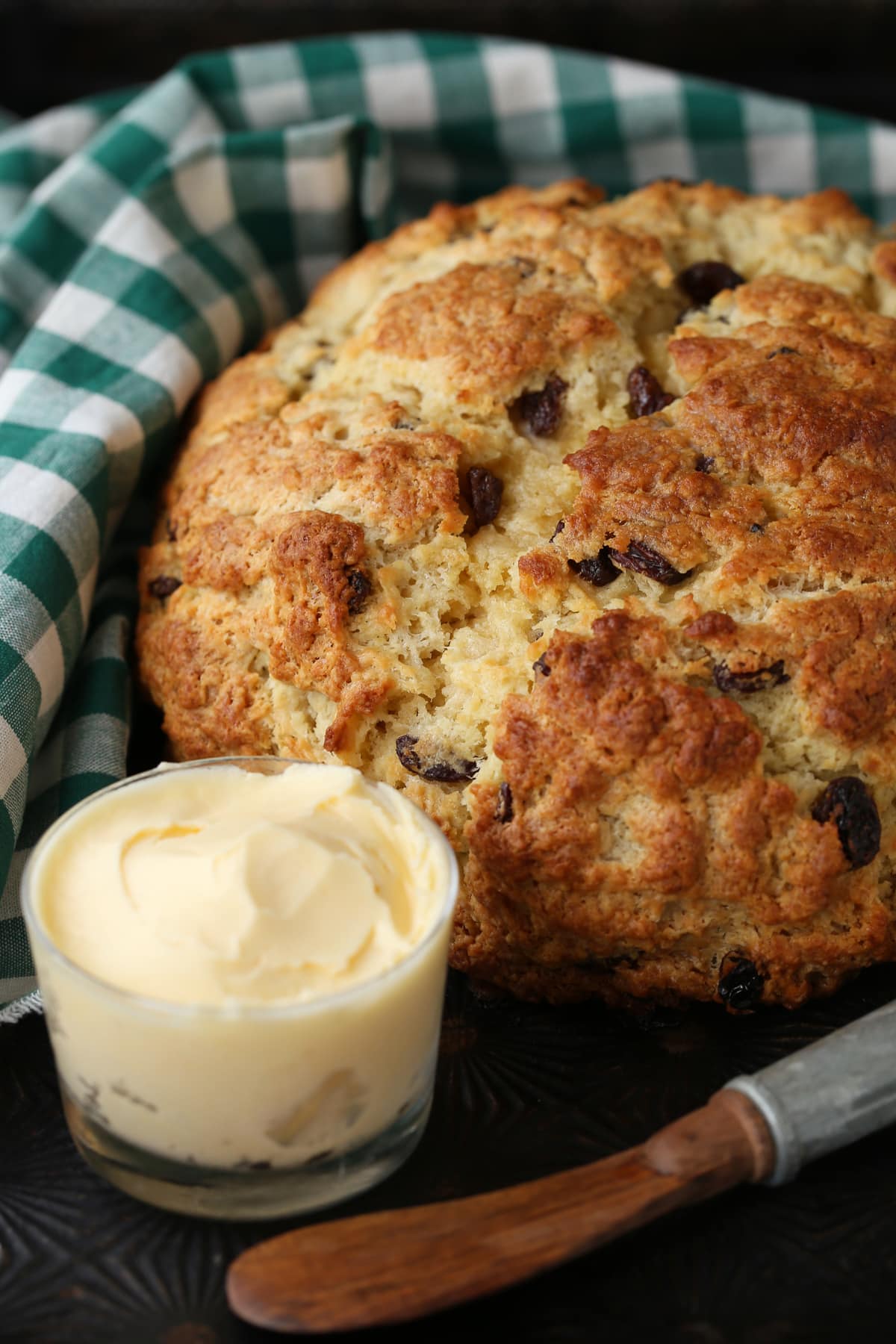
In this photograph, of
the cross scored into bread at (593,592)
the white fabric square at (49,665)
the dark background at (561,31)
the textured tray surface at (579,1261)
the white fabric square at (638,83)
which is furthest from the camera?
the dark background at (561,31)

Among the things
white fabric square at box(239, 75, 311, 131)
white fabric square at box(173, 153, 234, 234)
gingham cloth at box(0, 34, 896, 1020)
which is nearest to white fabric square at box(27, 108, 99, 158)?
gingham cloth at box(0, 34, 896, 1020)

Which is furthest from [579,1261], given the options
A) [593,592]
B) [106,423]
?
[106,423]

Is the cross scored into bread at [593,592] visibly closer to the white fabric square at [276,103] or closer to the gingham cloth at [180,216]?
the gingham cloth at [180,216]

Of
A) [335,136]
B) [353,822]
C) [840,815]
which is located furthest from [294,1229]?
[335,136]

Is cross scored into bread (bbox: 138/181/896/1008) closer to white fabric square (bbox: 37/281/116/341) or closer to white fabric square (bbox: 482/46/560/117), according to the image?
white fabric square (bbox: 37/281/116/341)

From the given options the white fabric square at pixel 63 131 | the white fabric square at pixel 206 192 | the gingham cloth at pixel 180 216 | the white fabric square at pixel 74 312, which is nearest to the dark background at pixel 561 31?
the gingham cloth at pixel 180 216

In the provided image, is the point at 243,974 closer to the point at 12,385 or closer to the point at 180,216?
the point at 12,385
